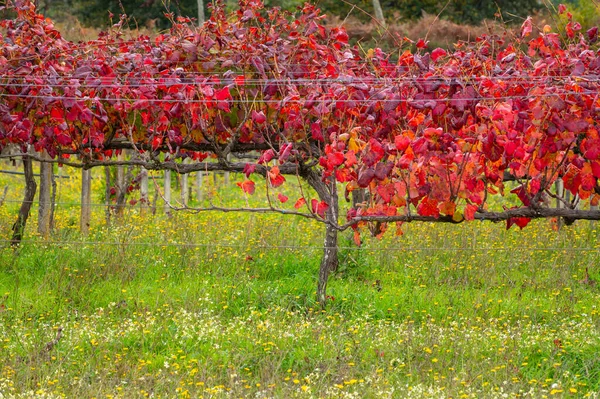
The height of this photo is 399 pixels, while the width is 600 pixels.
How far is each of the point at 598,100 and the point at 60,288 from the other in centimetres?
526

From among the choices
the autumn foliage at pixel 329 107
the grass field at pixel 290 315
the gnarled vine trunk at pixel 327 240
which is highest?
the autumn foliage at pixel 329 107

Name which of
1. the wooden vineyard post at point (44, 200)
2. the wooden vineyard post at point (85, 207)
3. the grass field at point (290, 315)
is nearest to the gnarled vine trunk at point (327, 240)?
the grass field at point (290, 315)

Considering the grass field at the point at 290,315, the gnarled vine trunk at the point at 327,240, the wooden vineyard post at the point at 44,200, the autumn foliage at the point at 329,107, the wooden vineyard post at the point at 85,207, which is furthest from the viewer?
the wooden vineyard post at the point at 85,207

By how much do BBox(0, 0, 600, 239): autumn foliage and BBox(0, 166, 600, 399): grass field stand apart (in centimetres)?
108

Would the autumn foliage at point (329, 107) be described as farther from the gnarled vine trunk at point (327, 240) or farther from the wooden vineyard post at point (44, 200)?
the wooden vineyard post at point (44, 200)

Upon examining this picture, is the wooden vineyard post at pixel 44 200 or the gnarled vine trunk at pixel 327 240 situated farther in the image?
the wooden vineyard post at pixel 44 200

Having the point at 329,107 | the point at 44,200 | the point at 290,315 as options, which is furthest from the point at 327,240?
the point at 44,200

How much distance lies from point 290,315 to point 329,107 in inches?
88.7

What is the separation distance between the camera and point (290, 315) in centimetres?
776

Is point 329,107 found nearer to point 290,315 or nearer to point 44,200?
point 290,315

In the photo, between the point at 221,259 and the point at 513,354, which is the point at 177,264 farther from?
the point at 513,354

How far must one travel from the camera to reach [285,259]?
9414 millimetres

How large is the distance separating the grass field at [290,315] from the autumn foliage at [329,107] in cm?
108

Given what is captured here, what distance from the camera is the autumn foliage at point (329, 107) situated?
522 cm
